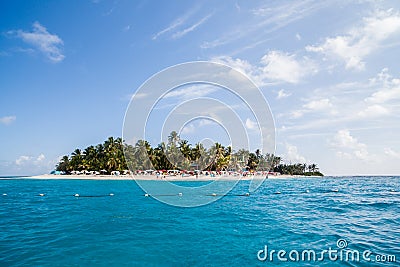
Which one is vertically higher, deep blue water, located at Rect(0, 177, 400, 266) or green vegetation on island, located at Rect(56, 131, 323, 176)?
green vegetation on island, located at Rect(56, 131, 323, 176)

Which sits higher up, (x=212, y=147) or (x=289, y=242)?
(x=212, y=147)

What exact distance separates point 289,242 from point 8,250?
13.3m

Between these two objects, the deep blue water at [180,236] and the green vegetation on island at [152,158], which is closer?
the deep blue water at [180,236]

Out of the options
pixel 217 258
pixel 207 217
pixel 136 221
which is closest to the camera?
pixel 217 258

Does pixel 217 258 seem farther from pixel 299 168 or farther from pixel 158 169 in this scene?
pixel 299 168

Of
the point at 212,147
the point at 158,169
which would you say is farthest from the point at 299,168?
the point at 158,169

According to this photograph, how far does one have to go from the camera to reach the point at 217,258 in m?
11.7

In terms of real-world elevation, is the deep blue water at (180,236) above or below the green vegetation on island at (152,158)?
below

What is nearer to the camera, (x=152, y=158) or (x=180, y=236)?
(x=180, y=236)

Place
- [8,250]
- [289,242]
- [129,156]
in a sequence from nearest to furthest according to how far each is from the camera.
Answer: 1. [8,250]
2. [289,242]
3. [129,156]

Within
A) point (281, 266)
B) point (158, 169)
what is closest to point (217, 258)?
point (281, 266)

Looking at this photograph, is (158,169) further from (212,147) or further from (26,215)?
(26,215)

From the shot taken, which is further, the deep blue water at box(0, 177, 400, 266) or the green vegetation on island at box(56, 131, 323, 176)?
the green vegetation on island at box(56, 131, 323, 176)

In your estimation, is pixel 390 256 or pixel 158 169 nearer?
pixel 390 256
